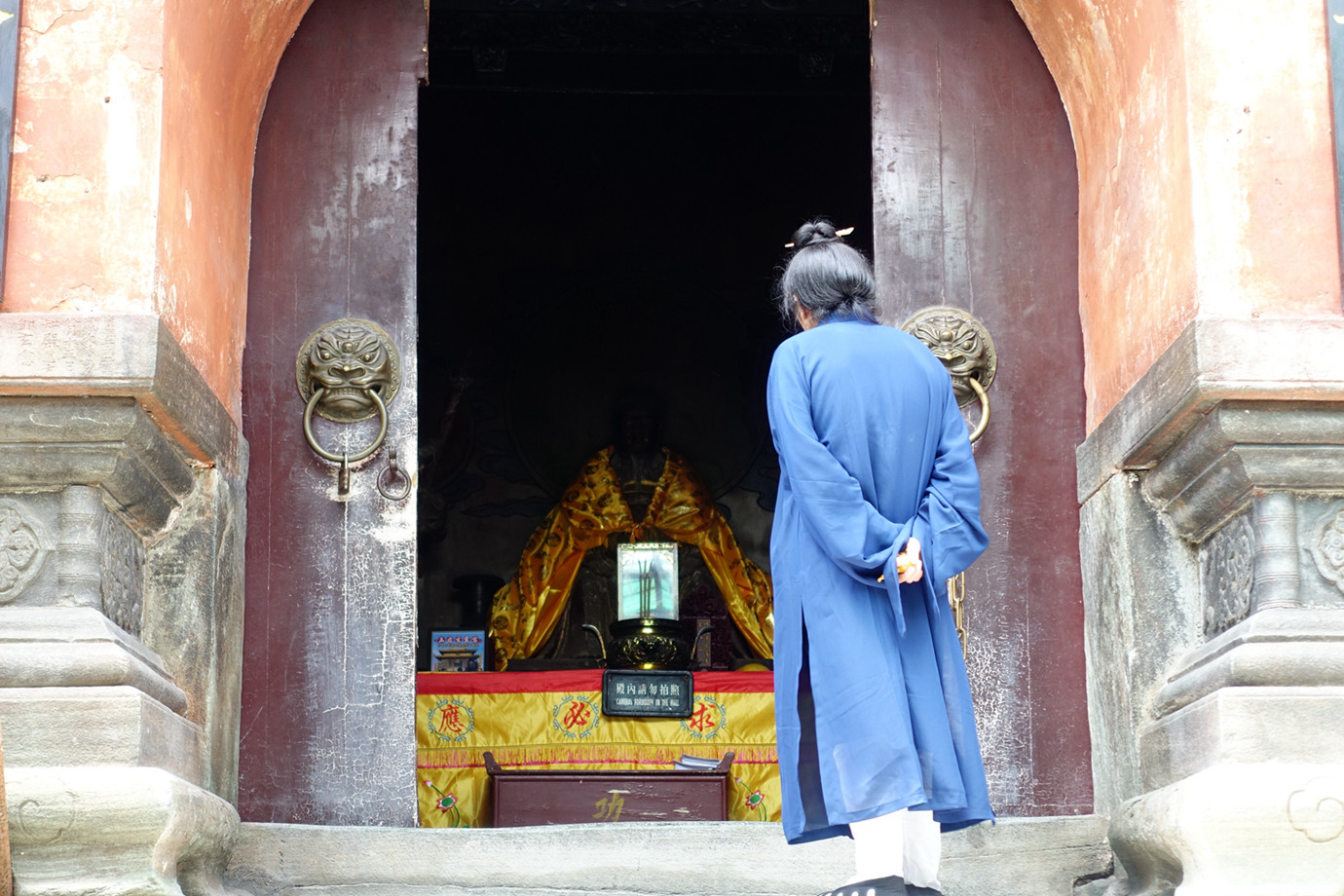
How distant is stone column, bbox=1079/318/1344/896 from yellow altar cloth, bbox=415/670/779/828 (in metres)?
1.79

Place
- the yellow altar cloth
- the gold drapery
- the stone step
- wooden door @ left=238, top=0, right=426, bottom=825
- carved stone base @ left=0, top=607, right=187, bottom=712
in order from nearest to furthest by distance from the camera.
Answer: carved stone base @ left=0, top=607, right=187, bottom=712 → the stone step → wooden door @ left=238, top=0, right=426, bottom=825 → the yellow altar cloth → the gold drapery

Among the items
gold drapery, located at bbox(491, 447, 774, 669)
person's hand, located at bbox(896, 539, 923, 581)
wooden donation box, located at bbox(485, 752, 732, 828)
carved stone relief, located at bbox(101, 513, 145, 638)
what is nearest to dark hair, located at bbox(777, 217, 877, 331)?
person's hand, located at bbox(896, 539, 923, 581)

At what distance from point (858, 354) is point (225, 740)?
1760 millimetres

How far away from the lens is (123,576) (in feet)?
11.7

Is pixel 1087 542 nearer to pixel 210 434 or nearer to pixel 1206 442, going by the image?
pixel 1206 442

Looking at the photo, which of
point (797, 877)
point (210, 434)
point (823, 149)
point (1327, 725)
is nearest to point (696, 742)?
point (797, 877)

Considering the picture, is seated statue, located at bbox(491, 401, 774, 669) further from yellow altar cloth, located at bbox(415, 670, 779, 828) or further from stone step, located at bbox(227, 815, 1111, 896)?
stone step, located at bbox(227, 815, 1111, 896)

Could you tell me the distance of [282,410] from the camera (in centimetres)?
427

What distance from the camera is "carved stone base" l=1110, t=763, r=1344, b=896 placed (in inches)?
118

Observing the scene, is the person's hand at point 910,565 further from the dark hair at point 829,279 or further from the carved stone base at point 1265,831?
the carved stone base at point 1265,831

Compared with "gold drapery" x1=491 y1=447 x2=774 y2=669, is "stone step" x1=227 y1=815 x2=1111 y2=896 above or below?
below

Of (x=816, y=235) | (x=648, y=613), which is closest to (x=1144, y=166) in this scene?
(x=816, y=235)

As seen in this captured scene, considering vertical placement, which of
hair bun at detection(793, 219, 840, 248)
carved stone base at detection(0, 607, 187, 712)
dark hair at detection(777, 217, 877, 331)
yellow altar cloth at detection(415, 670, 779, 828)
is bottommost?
yellow altar cloth at detection(415, 670, 779, 828)

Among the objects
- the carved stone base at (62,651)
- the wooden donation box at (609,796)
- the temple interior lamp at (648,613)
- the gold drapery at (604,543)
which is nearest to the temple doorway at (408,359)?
the carved stone base at (62,651)
